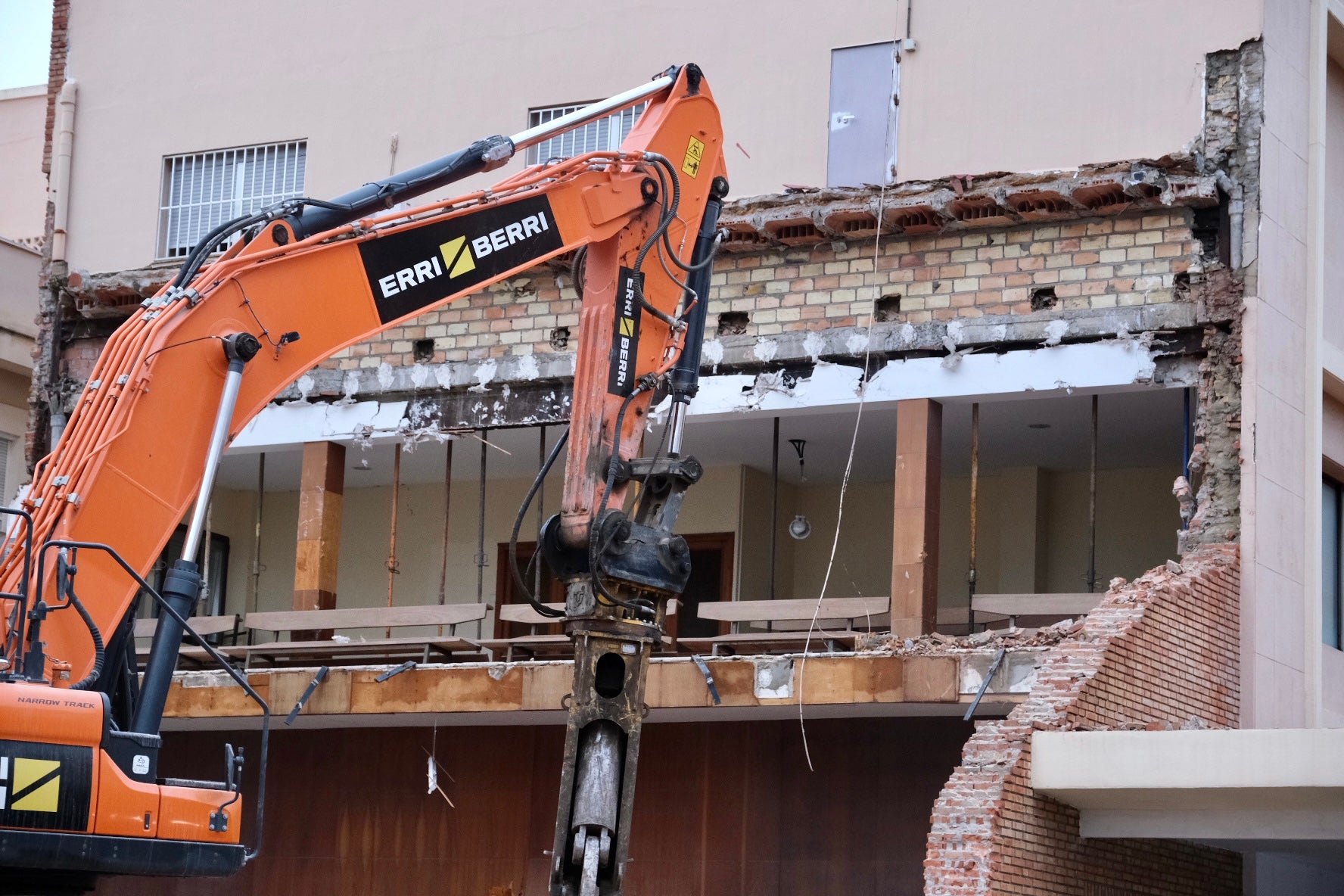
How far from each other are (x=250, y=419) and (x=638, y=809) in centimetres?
902

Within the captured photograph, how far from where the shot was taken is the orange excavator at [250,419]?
7.92 m

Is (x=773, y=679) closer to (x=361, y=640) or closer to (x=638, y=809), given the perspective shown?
(x=638, y=809)

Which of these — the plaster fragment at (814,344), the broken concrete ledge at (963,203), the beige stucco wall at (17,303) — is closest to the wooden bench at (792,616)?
the plaster fragment at (814,344)

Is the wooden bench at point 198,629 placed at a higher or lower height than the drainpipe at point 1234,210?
lower

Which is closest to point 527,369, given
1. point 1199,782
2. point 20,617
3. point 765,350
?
point 765,350

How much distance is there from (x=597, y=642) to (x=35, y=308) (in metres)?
16.5

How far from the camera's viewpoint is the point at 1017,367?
15695mm

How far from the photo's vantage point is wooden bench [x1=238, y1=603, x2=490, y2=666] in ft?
53.5

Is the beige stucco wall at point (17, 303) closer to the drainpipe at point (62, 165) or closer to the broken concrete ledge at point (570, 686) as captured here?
the drainpipe at point (62, 165)

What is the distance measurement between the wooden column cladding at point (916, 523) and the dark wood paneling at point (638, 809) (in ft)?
4.00

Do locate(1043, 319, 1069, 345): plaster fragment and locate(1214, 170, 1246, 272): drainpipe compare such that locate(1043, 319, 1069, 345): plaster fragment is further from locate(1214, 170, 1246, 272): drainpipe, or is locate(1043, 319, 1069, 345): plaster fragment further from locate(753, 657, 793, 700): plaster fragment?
locate(753, 657, 793, 700): plaster fragment

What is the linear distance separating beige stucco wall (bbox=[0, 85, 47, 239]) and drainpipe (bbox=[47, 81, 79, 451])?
7861 mm

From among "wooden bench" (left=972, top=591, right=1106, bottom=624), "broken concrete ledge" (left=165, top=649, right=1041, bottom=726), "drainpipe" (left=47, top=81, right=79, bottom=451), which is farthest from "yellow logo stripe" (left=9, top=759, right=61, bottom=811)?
"drainpipe" (left=47, top=81, right=79, bottom=451)

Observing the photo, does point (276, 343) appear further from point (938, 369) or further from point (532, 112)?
point (532, 112)
